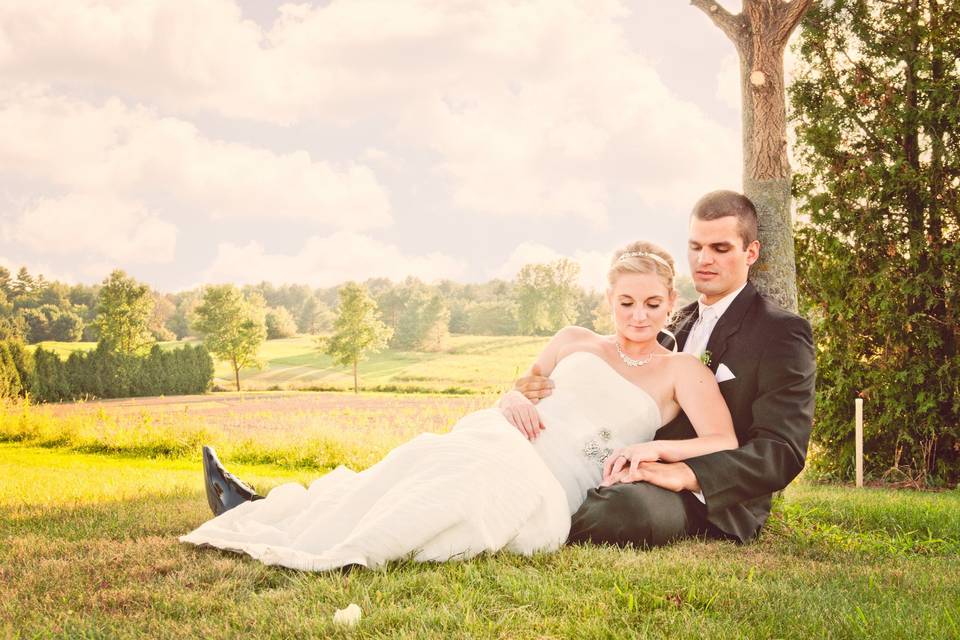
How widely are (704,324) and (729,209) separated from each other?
73cm

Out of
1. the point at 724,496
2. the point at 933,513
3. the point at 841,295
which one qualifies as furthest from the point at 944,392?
the point at 724,496

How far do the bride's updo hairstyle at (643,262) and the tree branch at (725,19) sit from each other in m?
2.87

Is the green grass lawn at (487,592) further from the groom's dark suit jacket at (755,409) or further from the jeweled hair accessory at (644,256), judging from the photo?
the jeweled hair accessory at (644,256)

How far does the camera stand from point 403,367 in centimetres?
3966

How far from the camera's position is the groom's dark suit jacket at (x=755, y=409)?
161 inches

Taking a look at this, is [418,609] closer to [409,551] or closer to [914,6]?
[409,551]

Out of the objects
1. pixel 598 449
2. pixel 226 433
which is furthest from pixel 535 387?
pixel 226 433

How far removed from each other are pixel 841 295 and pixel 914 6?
150 inches

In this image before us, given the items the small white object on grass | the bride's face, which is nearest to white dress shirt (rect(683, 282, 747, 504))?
the bride's face

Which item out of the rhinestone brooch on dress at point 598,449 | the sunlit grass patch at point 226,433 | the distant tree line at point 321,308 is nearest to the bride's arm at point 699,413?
the rhinestone brooch on dress at point 598,449

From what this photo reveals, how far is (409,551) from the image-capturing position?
345cm

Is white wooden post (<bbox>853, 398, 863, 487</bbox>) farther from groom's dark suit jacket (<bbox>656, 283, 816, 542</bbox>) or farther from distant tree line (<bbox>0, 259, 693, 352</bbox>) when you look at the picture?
distant tree line (<bbox>0, 259, 693, 352</bbox>)

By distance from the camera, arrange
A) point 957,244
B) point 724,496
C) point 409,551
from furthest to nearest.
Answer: point 957,244, point 724,496, point 409,551

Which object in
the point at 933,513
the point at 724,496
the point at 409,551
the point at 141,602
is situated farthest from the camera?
the point at 933,513
